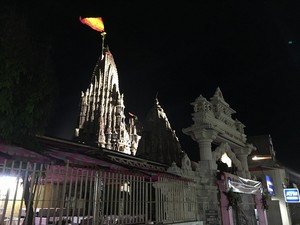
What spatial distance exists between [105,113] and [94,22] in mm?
16883

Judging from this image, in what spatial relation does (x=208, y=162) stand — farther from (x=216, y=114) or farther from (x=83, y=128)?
(x=83, y=128)

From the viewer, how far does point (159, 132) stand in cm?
2164

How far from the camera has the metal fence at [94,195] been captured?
5707mm

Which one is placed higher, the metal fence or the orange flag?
the orange flag

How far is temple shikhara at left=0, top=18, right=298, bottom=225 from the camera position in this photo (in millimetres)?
6195

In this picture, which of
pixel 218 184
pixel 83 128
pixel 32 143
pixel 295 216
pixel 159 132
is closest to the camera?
pixel 32 143

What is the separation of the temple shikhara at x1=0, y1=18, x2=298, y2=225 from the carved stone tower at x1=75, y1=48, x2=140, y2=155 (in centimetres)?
1864

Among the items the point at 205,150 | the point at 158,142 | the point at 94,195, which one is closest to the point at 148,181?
the point at 94,195

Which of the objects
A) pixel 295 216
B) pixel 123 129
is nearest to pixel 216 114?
pixel 295 216

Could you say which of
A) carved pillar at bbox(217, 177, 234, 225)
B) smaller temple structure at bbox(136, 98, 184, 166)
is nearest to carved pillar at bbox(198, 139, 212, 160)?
carved pillar at bbox(217, 177, 234, 225)

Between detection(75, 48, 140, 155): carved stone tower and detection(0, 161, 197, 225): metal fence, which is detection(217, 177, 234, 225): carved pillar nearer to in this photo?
detection(0, 161, 197, 225): metal fence

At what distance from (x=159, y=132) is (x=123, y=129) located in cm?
2135

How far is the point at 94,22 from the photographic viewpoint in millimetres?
45500

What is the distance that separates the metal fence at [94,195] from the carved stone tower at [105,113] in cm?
2892
